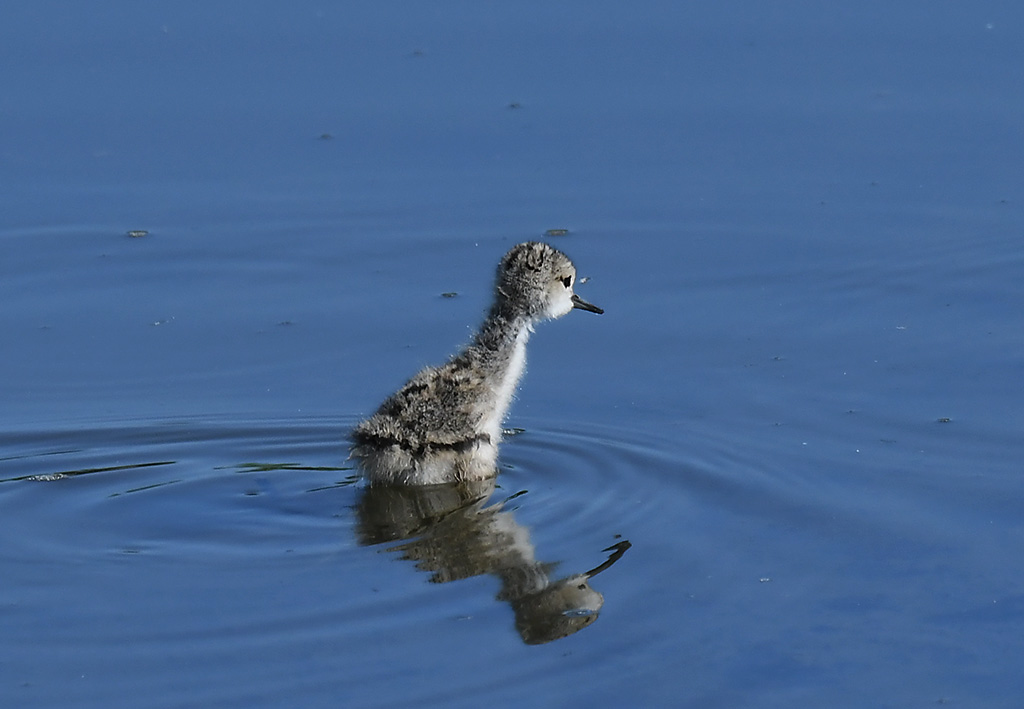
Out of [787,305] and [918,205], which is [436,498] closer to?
[787,305]

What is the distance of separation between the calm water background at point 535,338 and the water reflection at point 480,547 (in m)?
0.07

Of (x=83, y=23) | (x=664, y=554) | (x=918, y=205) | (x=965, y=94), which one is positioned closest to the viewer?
(x=664, y=554)

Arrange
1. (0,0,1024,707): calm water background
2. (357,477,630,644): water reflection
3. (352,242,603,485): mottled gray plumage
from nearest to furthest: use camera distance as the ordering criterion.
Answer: (0,0,1024,707): calm water background
(357,477,630,644): water reflection
(352,242,603,485): mottled gray plumage

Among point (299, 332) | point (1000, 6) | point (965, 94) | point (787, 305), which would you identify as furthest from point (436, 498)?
point (1000, 6)

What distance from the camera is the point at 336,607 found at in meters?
5.07

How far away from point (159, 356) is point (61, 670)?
8.51 feet

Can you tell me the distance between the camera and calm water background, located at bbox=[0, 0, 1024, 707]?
16.0 ft

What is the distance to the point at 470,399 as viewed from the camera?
6.14m

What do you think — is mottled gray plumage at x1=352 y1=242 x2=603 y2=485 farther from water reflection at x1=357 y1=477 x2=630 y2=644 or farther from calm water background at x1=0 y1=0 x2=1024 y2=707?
calm water background at x1=0 y1=0 x2=1024 y2=707

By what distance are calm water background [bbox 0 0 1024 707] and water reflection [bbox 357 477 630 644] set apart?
70 millimetres

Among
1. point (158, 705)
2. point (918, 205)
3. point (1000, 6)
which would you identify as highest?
point (1000, 6)

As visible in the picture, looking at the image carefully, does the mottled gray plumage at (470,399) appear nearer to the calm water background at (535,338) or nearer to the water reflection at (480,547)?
the water reflection at (480,547)

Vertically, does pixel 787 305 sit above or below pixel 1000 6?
below

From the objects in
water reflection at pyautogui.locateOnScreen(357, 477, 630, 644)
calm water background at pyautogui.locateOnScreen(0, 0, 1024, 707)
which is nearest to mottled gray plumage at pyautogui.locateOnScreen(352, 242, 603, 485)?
water reflection at pyautogui.locateOnScreen(357, 477, 630, 644)
